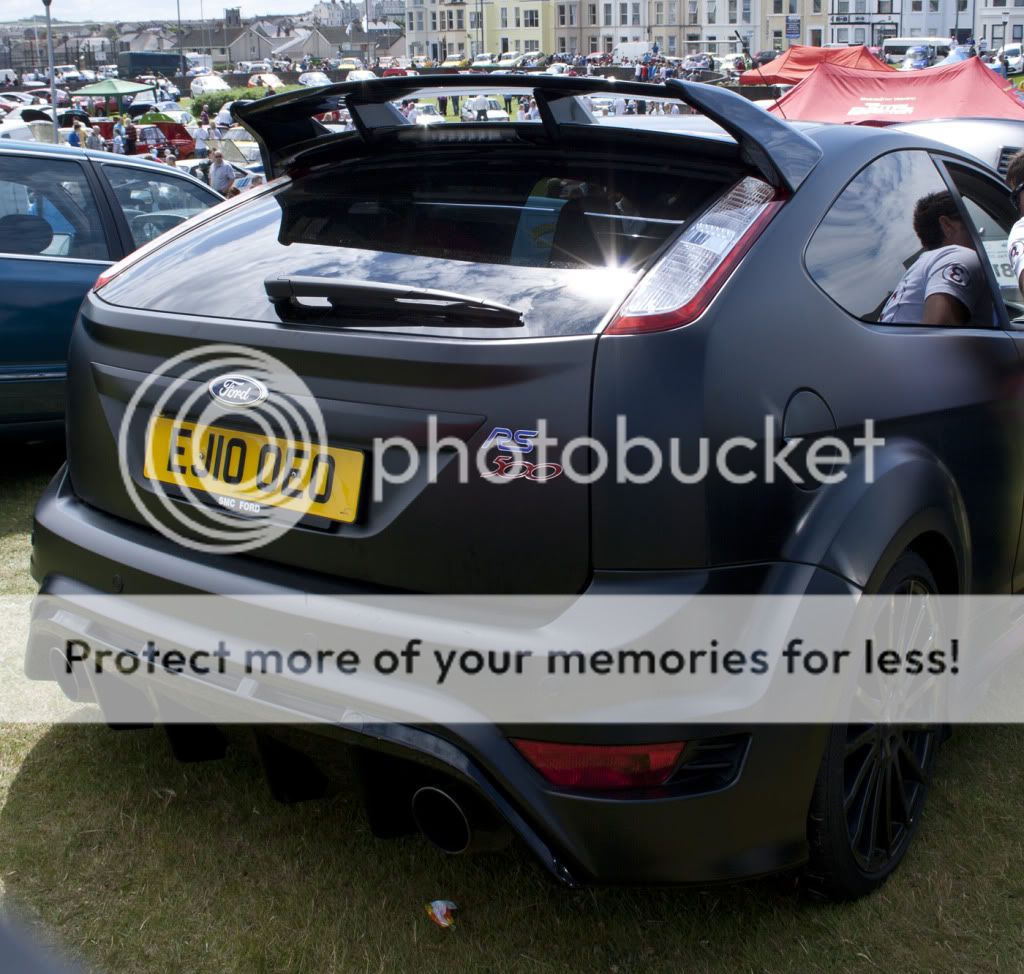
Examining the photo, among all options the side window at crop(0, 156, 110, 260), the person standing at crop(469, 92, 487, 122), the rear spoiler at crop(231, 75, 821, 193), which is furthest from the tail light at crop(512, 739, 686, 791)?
the side window at crop(0, 156, 110, 260)

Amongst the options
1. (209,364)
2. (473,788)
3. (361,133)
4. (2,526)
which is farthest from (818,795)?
(2,526)

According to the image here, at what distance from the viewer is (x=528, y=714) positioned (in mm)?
2121

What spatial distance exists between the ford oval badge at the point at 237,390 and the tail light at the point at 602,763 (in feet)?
2.69

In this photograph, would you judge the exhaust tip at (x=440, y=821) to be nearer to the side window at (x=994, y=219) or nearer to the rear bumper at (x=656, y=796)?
the rear bumper at (x=656, y=796)

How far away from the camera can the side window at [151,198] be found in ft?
19.7

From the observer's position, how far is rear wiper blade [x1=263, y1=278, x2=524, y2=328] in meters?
2.22

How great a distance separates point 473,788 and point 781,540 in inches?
27.4

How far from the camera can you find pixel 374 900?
8.70 feet

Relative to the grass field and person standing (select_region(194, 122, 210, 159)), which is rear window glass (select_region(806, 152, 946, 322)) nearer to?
the grass field

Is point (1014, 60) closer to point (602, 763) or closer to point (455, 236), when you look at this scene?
point (455, 236)

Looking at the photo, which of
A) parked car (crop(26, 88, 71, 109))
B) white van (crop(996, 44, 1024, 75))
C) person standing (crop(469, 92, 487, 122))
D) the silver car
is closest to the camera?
person standing (crop(469, 92, 487, 122))

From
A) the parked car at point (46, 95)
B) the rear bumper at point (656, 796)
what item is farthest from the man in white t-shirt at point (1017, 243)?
the parked car at point (46, 95)

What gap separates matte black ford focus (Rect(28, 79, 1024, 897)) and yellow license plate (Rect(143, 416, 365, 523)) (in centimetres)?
4

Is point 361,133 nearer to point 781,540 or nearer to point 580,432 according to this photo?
point 580,432
